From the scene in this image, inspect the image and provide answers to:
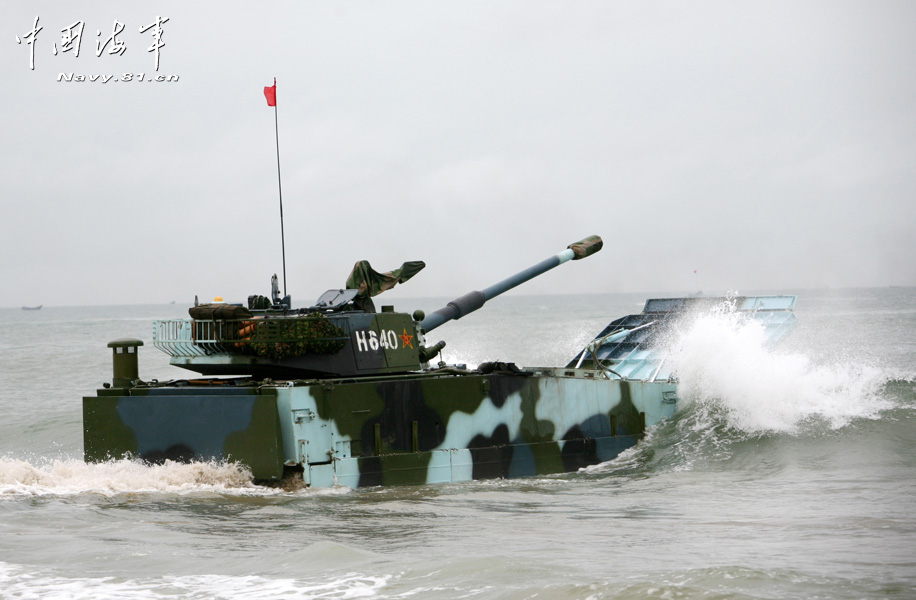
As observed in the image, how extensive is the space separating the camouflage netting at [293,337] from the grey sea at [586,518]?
1.41 m

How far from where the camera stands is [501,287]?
1688cm

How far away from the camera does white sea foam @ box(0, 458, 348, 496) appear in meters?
12.6

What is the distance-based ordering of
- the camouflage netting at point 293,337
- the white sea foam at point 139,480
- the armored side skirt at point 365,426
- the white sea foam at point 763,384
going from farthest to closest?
1. the white sea foam at point 763,384
2. the camouflage netting at point 293,337
3. the armored side skirt at point 365,426
4. the white sea foam at point 139,480

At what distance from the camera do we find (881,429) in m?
16.5

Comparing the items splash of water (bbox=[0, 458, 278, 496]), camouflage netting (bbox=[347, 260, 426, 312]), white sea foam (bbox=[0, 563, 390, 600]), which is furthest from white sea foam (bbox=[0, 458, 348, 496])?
white sea foam (bbox=[0, 563, 390, 600])

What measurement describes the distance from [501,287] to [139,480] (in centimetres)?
604

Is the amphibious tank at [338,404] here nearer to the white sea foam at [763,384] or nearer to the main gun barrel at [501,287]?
the main gun barrel at [501,287]

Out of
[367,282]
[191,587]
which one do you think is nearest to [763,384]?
[367,282]

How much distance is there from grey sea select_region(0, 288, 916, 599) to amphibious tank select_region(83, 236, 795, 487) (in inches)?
13.3

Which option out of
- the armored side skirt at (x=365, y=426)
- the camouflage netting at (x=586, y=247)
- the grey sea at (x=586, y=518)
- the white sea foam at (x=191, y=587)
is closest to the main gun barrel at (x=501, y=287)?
the camouflage netting at (x=586, y=247)

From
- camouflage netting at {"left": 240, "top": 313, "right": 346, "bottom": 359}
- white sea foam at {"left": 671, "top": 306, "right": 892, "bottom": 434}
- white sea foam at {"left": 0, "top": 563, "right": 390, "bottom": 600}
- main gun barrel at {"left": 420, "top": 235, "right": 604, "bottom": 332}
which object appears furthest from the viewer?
white sea foam at {"left": 671, "top": 306, "right": 892, "bottom": 434}

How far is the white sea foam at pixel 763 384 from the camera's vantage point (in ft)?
57.0

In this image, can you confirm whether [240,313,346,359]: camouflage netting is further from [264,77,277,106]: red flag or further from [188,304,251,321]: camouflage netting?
[264,77,277,106]: red flag

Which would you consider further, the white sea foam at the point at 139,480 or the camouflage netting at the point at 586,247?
the camouflage netting at the point at 586,247
